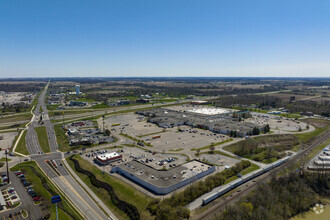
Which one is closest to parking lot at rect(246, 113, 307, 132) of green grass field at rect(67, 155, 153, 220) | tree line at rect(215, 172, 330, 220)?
tree line at rect(215, 172, 330, 220)

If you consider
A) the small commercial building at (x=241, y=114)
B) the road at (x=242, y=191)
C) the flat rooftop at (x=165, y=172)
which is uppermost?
the small commercial building at (x=241, y=114)

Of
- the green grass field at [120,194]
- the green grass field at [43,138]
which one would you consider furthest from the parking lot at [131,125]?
the green grass field at [120,194]

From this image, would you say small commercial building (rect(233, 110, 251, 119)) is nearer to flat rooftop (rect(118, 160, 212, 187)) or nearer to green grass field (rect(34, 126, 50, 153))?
flat rooftop (rect(118, 160, 212, 187))

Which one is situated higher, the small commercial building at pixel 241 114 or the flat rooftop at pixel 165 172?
the small commercial building at pixel 241 114

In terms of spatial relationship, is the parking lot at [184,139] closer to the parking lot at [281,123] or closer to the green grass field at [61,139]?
the green grass field at [61,139]

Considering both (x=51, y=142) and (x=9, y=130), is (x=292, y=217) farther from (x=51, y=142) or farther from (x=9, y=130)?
(x=9, y=130)


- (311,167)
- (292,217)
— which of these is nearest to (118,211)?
(292,217)

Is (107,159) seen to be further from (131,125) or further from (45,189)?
(131,125)
